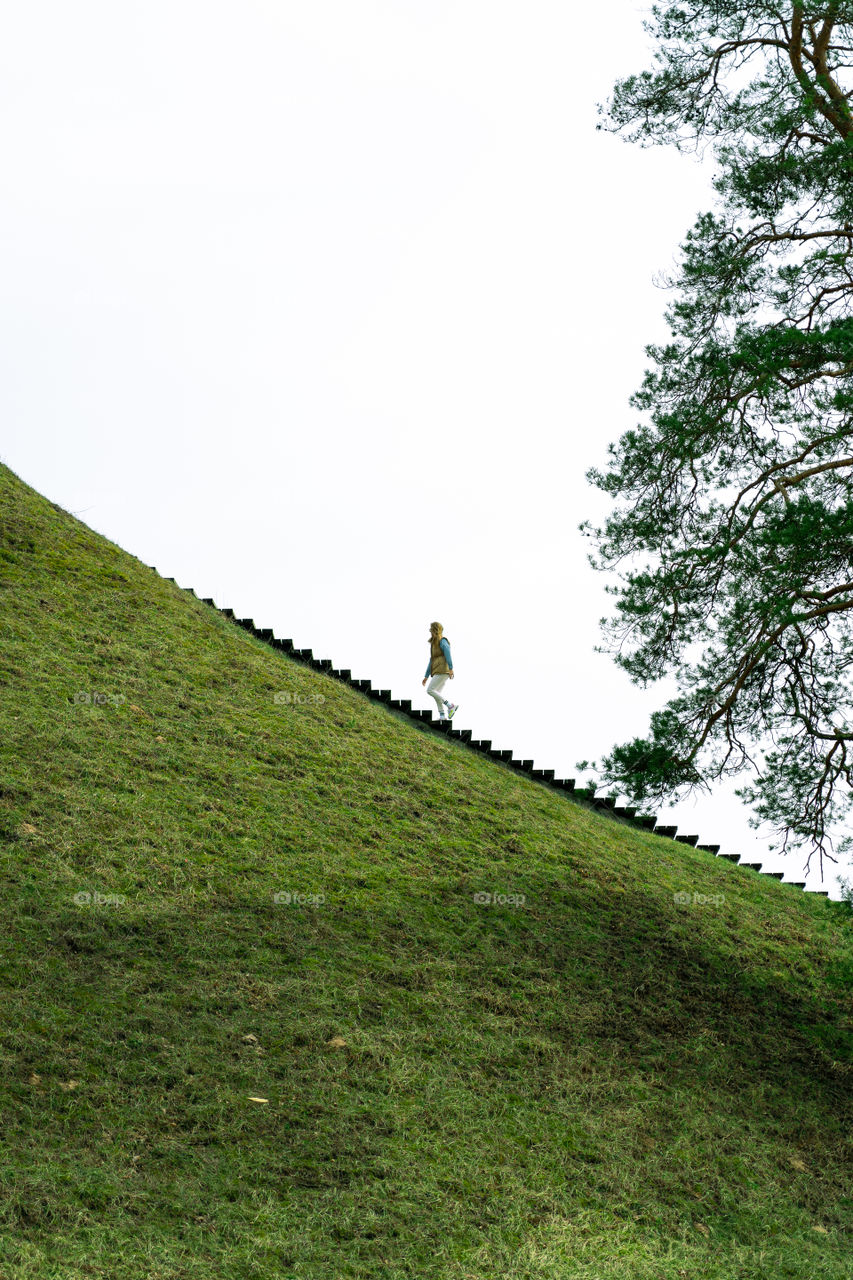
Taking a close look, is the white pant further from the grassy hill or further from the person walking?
the grassy hill

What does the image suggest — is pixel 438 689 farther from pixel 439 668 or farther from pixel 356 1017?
pixel 356 1017

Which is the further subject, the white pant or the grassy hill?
the white pant

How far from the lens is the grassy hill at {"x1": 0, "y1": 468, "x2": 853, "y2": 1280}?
256 inches

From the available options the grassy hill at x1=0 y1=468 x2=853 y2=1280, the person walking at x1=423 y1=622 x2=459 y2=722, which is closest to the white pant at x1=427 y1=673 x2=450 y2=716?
the person walking at x1=423 y1=622 x2=459 y2=722

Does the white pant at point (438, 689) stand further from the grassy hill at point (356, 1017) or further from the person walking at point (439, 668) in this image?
the grassy hill at point (356, 1017)

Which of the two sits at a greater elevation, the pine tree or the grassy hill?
the pine tree

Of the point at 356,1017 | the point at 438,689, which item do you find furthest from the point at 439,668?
the point at 356,1017

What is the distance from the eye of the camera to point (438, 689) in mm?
17766

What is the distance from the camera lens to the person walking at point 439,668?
1745cm

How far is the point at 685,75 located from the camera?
13.0 metres

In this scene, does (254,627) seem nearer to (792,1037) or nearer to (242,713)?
(242,713)

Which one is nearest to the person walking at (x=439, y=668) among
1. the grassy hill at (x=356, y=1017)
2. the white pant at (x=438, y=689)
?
the white pant at (x=438, y=689)

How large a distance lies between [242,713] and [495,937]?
5.00 m

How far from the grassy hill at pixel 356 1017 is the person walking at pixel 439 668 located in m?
2.50
